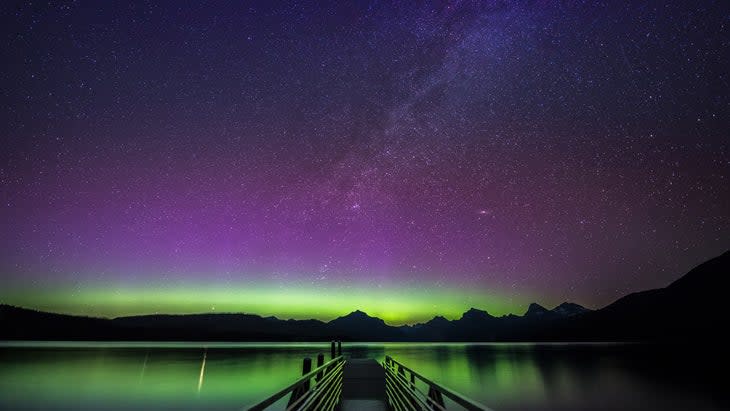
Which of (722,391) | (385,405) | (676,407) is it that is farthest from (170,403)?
(722,391)

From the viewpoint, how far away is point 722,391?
4850cm

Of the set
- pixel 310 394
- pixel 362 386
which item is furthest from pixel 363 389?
pixel 310 394

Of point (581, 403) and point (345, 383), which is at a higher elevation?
point (345, 383)

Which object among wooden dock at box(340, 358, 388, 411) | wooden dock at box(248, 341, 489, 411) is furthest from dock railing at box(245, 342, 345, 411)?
wooden dock at box(340, 358, 388, 411)

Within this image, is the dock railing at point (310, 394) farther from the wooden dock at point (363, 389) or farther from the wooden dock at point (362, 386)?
the wooden dock at point (363, 389)

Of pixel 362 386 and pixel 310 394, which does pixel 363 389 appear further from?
pixel 310 394

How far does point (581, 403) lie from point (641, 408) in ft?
15.0

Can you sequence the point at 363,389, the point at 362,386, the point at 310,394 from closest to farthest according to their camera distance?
the point at 310,394, the point at 363,389, the point at 362,386

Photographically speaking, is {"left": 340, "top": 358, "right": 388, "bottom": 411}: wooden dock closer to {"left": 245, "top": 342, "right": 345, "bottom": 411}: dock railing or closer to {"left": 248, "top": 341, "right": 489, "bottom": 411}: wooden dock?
{"left": 248, "top": 341, "right": 489, "bottom": 411}: wooden dock

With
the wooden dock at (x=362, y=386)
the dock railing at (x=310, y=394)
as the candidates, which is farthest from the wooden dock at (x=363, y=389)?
the dock railing at (x=310, y=394)

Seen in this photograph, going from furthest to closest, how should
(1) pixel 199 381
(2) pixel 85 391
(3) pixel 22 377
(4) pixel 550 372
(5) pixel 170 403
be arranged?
(4) pixel 550 372
(3) pixel 22 377
(1) pixel 199 381
(2) pixel 85 391
(5) pixel 170 403

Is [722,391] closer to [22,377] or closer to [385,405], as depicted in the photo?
[385,405]

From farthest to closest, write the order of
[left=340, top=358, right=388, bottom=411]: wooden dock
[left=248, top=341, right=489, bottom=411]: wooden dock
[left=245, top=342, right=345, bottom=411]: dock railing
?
1. [left=340, top=358, right=388, bottom=411]: wooden dock
2. [left=248, top=341, right=489, bottom=411]: wooden dock
3. [left=245, top=342, right=345, bottom=411]: dock railing

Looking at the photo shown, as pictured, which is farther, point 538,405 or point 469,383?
point 469,383
